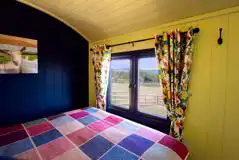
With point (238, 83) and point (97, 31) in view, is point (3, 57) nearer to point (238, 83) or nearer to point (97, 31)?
point (97, 31)

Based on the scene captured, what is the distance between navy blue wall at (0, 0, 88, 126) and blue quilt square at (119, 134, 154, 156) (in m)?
1.65

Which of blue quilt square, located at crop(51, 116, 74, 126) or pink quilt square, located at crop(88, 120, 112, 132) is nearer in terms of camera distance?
pink quilt square, located at crop(88, 120, 112, 132)

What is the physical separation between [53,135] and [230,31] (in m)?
2.12

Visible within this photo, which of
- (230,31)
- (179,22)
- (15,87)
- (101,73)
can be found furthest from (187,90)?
(15,87)

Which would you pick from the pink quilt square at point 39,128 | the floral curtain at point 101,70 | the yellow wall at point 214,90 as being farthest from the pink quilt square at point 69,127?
the yellow wall at point 214,90

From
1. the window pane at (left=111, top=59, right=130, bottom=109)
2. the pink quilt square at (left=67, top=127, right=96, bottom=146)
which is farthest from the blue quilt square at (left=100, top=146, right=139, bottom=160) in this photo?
the window pane at (left=111, top=59, right=130, bottom=109)

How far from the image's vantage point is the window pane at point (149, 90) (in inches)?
75.0

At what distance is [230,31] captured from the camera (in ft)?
4.17

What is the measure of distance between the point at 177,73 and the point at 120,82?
114 centimetres

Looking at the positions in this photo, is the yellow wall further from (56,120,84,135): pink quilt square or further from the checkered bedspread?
(56,120,84,135): pink quilt square

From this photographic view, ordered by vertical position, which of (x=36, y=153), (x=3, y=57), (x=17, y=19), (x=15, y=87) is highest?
(x=17, y=19)

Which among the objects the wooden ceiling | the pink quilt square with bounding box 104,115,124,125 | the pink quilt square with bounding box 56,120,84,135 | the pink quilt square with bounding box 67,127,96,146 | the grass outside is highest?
the wooden ceiling

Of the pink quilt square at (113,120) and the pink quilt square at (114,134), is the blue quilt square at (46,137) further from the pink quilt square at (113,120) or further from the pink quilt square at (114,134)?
the pink quilt square at (113,120)

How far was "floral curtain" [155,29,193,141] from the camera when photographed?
4.76ft
